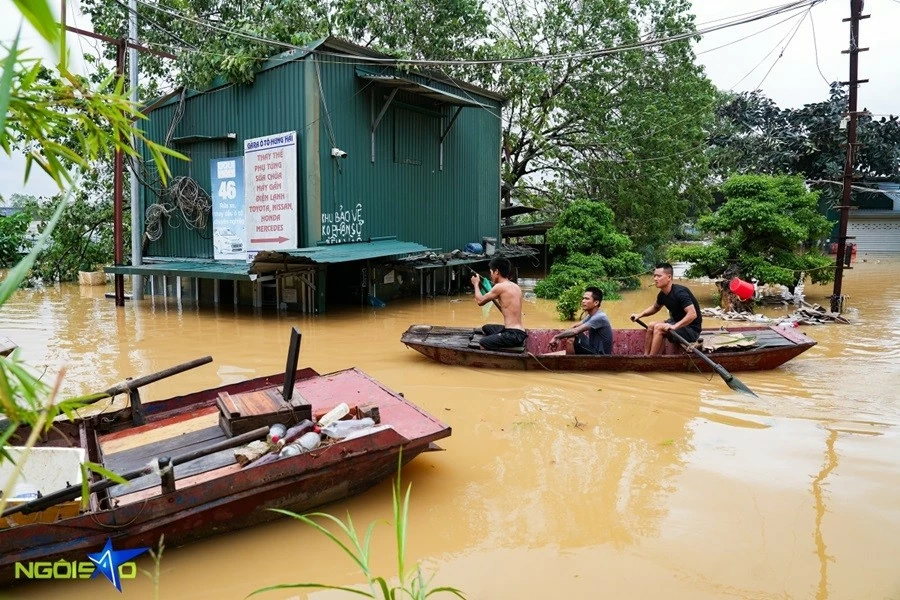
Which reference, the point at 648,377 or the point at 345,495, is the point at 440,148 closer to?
the point at 648,377

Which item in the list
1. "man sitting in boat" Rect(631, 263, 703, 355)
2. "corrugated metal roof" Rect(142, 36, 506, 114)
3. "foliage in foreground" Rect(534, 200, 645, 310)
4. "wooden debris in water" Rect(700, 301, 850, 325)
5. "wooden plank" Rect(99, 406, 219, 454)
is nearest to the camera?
"wooden plank" Rect(99, 406, 219, 454)

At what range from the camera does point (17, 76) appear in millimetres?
2043

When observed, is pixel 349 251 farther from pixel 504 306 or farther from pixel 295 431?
pixel 295 431

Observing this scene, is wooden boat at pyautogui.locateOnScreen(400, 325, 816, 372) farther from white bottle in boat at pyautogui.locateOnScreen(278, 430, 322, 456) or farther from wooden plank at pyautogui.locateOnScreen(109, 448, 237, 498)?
wooden plank at pyautogui.locateOnScreen(109, 448, 237, 498)

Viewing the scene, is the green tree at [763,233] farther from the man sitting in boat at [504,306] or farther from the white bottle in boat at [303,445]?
the white bottle in boat at [303,445]

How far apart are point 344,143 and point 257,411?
11.0 metres

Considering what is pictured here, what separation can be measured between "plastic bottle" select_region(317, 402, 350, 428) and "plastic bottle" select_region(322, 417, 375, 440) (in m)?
0.04

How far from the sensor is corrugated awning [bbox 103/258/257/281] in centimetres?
1420

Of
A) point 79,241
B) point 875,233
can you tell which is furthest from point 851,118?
point 875,233

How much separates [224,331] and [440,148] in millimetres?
8215

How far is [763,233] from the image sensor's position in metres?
16.8

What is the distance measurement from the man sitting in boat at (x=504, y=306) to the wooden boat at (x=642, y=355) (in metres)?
0.15

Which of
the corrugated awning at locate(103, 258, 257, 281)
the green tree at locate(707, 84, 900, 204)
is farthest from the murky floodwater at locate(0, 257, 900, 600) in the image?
the green tree at locate(707, 84, 900, 204)

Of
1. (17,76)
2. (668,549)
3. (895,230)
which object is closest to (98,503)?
(17,76)
